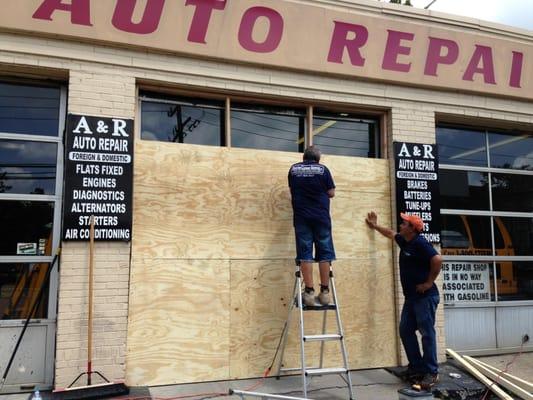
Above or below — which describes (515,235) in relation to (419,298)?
above

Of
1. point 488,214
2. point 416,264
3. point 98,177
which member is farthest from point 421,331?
point 98,177

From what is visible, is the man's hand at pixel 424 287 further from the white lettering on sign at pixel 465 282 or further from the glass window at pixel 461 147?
the glass window at pixel 461 147

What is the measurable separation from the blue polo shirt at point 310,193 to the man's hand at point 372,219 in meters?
1.03

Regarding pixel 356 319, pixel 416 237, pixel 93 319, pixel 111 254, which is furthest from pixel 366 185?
pixel 93 319

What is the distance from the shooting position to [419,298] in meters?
5.48

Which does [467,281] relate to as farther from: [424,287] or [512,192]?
[424,287]

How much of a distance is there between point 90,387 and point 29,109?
313 centimetres

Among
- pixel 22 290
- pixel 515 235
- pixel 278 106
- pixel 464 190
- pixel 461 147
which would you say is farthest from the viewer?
pixel 515 235

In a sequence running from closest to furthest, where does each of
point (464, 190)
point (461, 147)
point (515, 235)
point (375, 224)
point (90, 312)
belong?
point (90, 312), point (375, 224), point (464, 190), point (461, 147), point (515, 235)

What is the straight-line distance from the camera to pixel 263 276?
593cm

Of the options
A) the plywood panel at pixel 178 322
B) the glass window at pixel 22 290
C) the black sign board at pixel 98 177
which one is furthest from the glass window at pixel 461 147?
the glass window at pixel 22 290

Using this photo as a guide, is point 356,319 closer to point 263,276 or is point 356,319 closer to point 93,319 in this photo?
point 263,276

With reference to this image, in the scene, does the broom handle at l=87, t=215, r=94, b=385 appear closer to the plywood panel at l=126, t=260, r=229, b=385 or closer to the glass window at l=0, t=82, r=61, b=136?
the plywood panel at l=126, t=260, r=229, b=385

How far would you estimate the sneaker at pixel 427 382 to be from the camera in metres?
5.27
